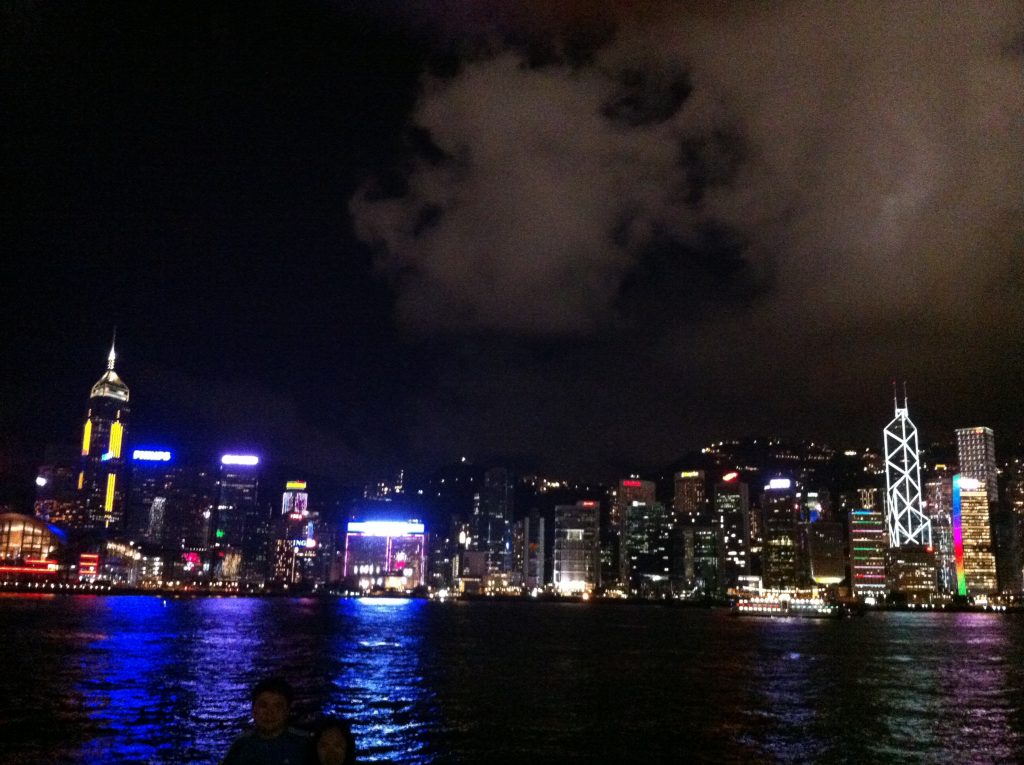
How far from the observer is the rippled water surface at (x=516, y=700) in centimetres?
2739

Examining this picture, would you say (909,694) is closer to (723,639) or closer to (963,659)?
(963,659)

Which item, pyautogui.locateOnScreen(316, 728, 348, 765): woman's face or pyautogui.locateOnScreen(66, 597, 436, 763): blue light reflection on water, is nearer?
pyautogui.locateOnScreen(316, 728, 348, 765): woman's face

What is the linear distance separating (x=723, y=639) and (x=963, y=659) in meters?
30.7

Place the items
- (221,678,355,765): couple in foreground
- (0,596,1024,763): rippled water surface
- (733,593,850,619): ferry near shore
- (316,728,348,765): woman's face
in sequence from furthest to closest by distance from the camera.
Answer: (733,593,850,619): ferry near shore → (0,596,1024,763): rippled water surface → (221,678,355,765): couple in foreground → (316,728,348,765): woman's face

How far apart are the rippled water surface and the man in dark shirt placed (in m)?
19.7

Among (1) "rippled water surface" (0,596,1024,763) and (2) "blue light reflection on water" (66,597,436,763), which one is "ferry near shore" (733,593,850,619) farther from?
(2) "blue light reflection on water" (66,597,436,763)

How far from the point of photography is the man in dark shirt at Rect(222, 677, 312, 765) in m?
7.03

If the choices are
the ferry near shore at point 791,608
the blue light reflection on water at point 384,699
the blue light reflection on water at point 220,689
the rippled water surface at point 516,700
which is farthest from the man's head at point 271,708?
the ferry near shore at point 791,608


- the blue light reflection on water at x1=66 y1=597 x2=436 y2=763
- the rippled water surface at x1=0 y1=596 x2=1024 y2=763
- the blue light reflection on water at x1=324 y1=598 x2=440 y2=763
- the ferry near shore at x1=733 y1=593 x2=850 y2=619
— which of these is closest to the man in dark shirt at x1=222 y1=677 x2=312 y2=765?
the blue light reflection on water at x1=324 y1=598 x2=440 y2=763

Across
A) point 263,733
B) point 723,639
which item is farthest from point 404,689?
point 723,639

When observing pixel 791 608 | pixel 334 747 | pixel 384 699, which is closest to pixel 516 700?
pixel 384 699

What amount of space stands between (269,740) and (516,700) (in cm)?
3356

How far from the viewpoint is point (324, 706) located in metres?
35.1

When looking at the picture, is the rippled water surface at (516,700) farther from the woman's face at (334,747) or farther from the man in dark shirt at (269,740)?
the woman's face at (334,747)
